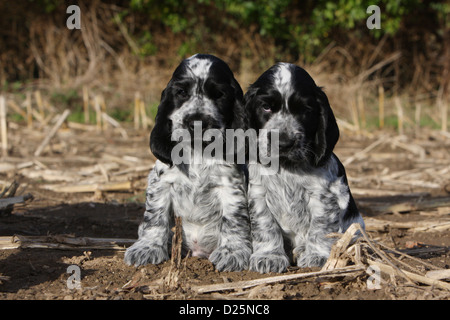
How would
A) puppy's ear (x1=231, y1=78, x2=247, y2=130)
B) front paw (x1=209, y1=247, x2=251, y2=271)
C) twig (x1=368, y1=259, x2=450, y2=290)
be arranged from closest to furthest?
twig (x1=368, y1=259, x2=450, y2=290), front paw (x1=209, y1=247, x2=251, y2=271), puppy's ear (x1=231, y1=78, x2=247, y2=130)

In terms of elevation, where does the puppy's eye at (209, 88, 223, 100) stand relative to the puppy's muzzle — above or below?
above

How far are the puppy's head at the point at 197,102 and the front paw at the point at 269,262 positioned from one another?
41.8 inches

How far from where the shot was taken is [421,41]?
63.2 ft

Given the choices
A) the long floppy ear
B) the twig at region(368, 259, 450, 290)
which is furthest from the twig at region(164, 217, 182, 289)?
the twig at region(368, 259, 450, 290)

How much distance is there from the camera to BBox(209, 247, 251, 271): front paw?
4594mm

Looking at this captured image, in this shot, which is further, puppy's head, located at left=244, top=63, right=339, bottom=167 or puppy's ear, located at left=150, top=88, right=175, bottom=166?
puppy's ear, located at left=150, top=88, right=175, bottom=166

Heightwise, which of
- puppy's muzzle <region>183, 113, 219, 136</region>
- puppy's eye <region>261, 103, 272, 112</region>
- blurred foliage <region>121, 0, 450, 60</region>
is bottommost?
puppy's muzzle <region>183, 113, 219, 136</region>

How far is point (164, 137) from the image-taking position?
15.6ft

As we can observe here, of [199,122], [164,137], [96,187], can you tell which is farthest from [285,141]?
[96,187]

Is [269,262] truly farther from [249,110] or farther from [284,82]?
[284,82]

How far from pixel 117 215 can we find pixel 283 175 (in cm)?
280

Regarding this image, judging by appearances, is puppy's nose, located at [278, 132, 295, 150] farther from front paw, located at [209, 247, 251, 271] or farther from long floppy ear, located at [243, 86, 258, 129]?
front paw, located at [209, 247, 251, 271]

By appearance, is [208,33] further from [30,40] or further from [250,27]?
[30,40]

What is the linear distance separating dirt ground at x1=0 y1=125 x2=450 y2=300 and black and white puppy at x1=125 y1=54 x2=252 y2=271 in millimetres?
199
